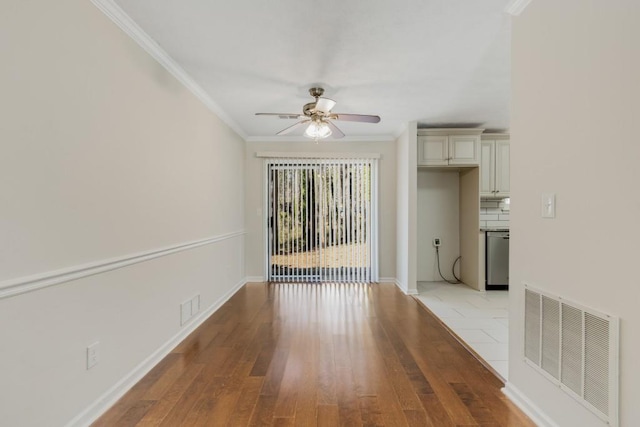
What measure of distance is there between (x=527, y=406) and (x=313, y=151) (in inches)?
166

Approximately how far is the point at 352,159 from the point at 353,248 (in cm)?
147

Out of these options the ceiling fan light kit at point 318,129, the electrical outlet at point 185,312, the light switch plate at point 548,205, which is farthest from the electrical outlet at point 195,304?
the light switch plate at point 548,205

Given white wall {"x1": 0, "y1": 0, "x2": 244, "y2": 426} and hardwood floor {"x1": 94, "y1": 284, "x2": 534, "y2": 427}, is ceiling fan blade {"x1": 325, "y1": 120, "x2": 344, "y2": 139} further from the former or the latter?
hardwood floor {"x1": 94, "y1": 284, "x2": 534, "y2": 427}

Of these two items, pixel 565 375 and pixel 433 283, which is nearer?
pixel 565 375

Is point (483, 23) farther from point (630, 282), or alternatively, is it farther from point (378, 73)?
point (630, 282)

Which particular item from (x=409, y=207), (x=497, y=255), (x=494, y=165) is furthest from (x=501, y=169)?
(x=409, y=207)

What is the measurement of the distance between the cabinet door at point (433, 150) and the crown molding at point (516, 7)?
8.99 feet

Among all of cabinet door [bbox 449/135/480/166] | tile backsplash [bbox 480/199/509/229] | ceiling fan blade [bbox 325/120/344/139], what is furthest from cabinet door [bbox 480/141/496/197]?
ceiling fan blade [bbox 325/120/344/139]

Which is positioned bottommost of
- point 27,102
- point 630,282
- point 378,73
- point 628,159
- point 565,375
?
point 565,375

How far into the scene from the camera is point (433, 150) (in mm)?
4695

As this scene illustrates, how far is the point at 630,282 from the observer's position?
1.23 metres

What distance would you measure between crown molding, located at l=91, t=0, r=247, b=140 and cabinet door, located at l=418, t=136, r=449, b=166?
286 centimetres

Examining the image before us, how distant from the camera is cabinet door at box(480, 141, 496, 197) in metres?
4.81

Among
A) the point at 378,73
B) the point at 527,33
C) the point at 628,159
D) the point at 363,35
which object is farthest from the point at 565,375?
the point at 378,73
